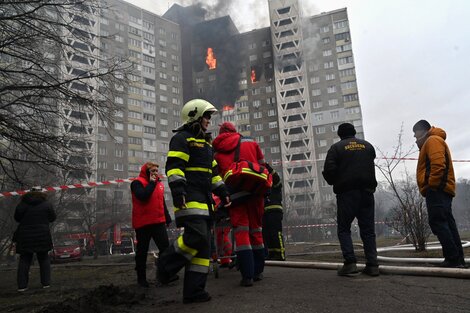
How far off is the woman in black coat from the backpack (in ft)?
12.3

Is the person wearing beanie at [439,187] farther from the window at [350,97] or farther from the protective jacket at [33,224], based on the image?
the window at [350,97]

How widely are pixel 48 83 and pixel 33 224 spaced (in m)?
3.00

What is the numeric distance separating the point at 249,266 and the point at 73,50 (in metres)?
6.28

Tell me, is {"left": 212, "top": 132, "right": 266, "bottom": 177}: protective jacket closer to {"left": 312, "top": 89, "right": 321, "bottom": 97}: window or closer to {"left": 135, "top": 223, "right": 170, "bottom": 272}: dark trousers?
{"left": 135, "top": 223, "right": 170, "bottom": 272}: dark trousers

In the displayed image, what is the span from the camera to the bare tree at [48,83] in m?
6.89

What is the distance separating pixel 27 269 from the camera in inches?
228

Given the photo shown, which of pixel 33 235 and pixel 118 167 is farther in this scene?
pixel 118 167

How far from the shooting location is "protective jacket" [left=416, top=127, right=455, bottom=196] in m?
4.79

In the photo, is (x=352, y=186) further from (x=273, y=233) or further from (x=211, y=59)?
(x=211, y=59)

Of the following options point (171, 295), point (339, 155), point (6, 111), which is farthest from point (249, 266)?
point (6, 111)

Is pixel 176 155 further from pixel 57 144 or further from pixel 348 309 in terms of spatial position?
pixel 57 144

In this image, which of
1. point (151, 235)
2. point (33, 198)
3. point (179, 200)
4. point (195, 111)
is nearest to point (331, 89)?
point (33, 198)

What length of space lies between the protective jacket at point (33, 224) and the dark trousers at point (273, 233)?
Result: 12.2 ft

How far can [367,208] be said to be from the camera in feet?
14.8
